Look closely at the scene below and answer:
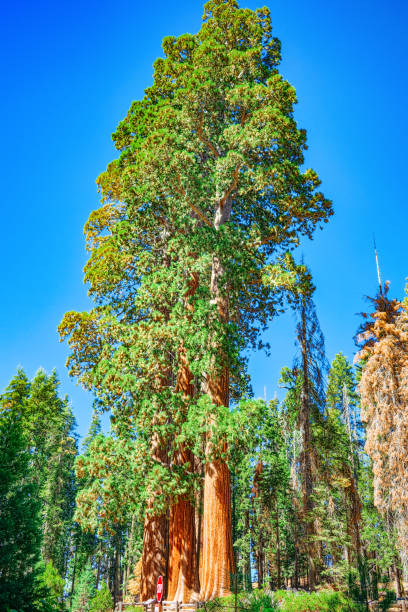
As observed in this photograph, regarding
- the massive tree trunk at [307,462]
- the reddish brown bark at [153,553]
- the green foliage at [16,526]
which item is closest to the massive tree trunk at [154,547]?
the reddish brown bark at [153,553]

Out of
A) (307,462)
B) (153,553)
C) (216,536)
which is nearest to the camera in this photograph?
(216,536)

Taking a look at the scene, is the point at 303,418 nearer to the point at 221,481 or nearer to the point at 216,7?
the point at 221,481

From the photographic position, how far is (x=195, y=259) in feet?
42.4

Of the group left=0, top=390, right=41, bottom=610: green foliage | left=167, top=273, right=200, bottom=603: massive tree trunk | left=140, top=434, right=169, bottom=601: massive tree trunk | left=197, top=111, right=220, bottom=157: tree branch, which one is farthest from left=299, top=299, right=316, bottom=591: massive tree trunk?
left=0, top=390, right=41, bottom=610: green foliage

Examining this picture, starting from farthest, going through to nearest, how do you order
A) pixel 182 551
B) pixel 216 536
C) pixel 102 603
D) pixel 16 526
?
pixel 102 603 → pixel 182 551 → pixel 216 536 → pixel 16 526

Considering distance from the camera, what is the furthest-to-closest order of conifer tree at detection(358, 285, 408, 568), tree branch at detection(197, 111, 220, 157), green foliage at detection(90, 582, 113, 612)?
1. green foliage at detection(90, 582, 113, 612)
2. tree branch at detection(197, 111, 220, 157)
3. conifer tree at detection(358, 285, 408, 568)

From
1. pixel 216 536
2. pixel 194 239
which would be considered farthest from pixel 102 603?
pixel 194 239

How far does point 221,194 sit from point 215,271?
7.45 feet

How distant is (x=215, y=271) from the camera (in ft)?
38.7

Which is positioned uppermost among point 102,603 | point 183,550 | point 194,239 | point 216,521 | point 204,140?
point 204,140

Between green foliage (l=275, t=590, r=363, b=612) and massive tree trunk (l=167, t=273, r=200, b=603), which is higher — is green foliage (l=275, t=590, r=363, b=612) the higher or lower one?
the lower one

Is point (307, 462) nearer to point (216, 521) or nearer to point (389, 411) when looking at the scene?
point (389, 411)

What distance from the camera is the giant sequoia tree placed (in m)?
10.3

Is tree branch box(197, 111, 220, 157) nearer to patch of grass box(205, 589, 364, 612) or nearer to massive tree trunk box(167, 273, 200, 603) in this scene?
massive tree trunk box(167, 273, 200, 603)
